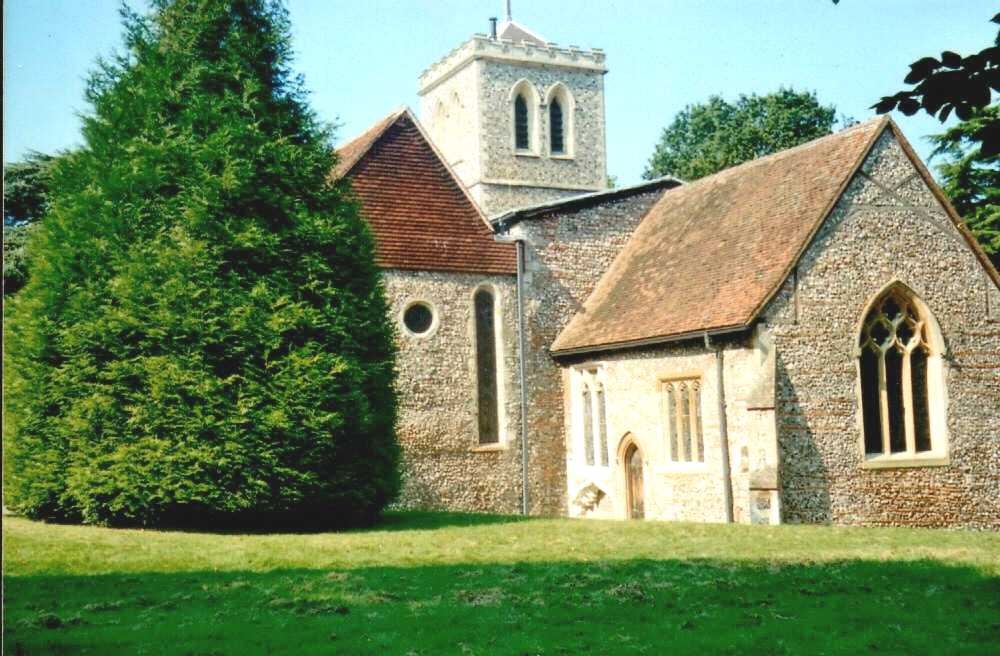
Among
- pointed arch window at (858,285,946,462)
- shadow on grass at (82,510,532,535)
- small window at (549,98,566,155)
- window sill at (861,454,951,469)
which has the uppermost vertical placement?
small window at (549,98,566,155)

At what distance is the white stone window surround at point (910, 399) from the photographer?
20.0m

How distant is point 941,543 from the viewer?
13.5m

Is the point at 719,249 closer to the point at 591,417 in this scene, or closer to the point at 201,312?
the point at 591,417

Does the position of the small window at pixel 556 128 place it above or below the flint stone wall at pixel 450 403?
above

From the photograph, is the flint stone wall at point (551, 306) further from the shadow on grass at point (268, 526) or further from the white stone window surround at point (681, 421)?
the shadow on grass at point (268, 526)

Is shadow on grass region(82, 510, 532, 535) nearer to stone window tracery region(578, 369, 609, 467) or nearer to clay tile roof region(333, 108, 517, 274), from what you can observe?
stone window tracery region(578, 369, 609, 467)

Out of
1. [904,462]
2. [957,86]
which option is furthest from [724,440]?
[957,86]

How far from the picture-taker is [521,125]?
127 feet

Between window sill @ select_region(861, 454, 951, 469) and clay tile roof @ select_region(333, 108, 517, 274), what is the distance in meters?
8.83

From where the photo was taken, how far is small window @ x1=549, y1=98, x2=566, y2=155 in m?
38.9

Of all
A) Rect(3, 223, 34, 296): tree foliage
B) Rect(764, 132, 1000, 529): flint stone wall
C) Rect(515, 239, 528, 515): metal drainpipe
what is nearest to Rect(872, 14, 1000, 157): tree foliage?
Rect(764, 132, 1000, 529): flint stone wall

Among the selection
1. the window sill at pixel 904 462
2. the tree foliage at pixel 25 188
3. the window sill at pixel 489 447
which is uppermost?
the tree foliage at pixel 25 188

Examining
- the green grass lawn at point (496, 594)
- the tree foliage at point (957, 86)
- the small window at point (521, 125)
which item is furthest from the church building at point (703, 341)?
the tree foliage at point (957, 86)

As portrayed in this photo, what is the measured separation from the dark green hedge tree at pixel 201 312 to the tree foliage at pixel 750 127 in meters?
36.7
